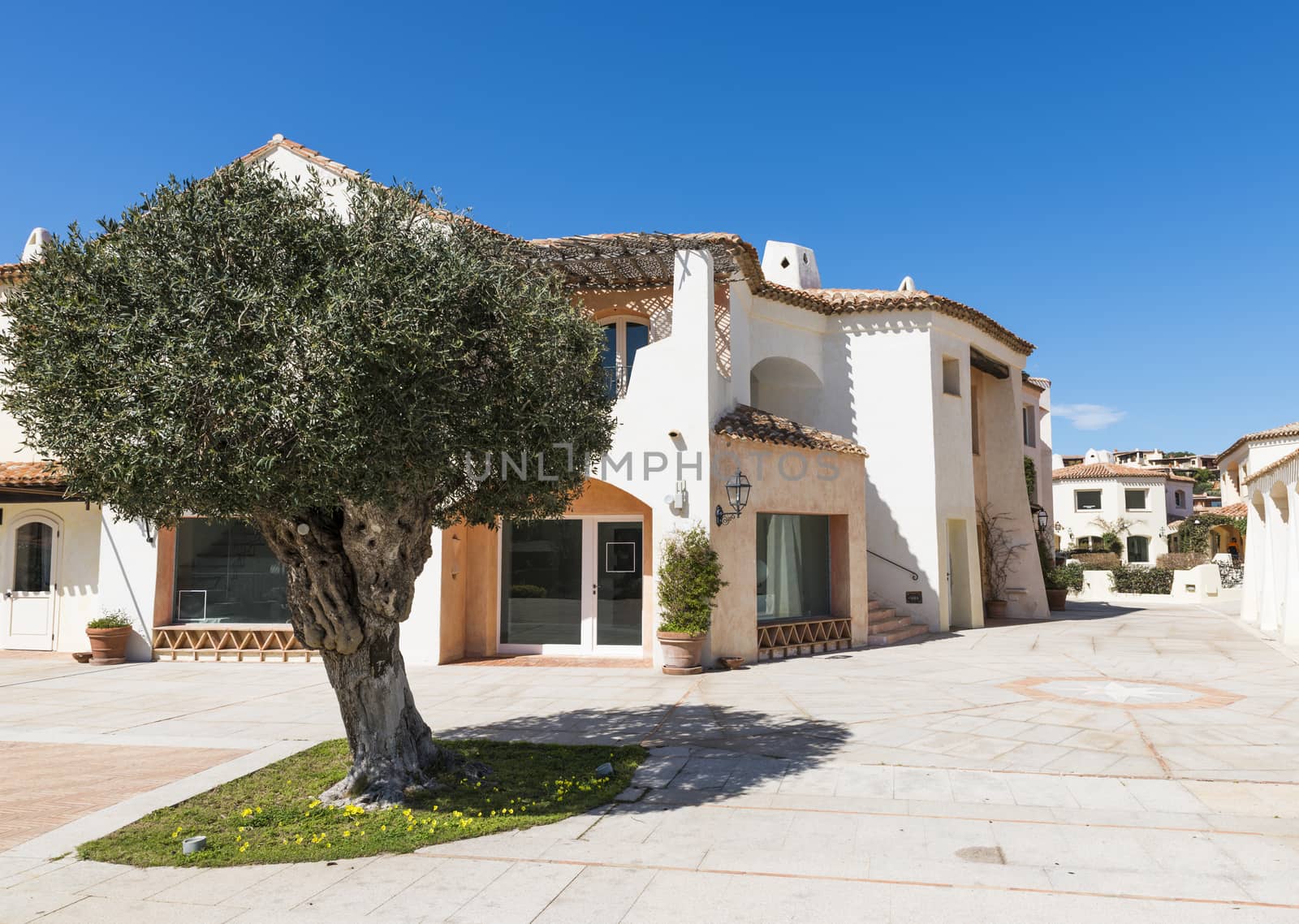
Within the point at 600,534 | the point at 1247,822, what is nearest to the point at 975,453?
the point at 600,534

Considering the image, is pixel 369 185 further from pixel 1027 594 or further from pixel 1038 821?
pixel 1027 594

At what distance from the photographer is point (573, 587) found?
1513 cm

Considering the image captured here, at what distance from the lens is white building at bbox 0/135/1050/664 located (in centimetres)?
1430

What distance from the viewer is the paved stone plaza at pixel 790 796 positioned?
4984 millimetres

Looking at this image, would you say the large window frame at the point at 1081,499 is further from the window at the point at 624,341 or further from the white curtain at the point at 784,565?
the window at the point at 624,341

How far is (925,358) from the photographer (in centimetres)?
1870

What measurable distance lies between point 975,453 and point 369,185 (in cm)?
1932

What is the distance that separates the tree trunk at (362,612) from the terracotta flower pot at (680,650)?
625 cm

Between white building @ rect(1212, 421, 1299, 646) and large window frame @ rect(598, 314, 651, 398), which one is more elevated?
large window frame @ rect(598, 314, 651, 398)

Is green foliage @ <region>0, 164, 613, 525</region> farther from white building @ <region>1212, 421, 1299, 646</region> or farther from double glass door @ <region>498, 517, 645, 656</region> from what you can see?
white building @ <region>1212, 421, 1299, 646</region>

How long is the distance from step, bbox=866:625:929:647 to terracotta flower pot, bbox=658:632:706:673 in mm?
4662

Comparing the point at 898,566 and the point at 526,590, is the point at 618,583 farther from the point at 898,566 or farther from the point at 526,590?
the point at 898,566

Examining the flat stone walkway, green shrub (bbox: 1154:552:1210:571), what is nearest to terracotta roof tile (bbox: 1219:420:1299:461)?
green shrub (bbox: 1154:552:1210:571)

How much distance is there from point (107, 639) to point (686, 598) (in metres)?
10.4
